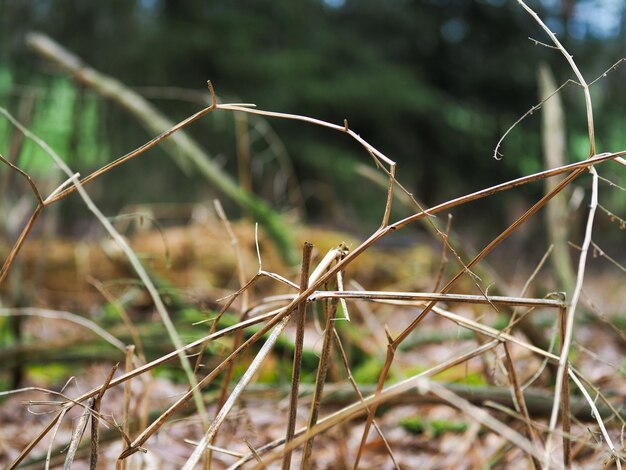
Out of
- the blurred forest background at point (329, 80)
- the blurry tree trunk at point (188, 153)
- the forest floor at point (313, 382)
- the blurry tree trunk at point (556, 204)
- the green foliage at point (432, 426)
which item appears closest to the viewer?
the forest floor at point (313, 382)

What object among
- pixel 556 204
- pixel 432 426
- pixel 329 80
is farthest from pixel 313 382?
pixel 329 80

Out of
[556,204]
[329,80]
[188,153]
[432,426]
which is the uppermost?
[329,80]

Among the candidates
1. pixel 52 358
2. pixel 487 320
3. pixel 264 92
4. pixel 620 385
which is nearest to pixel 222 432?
pixel 52 358

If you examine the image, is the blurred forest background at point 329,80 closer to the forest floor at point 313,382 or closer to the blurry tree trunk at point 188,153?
the forest floor at point 313,382

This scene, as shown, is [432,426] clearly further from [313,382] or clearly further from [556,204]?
[556,204]

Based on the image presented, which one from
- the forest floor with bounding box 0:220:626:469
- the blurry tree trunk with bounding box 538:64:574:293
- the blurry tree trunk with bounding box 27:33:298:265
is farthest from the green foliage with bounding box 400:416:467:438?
the blurry tree trunk with bounding box 27:33:298:265

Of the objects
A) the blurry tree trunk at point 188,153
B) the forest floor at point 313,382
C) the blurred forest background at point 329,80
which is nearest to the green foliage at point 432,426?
the forest floor at point 313,382

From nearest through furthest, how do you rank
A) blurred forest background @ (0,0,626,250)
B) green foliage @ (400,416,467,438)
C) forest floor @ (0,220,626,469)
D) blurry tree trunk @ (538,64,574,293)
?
forest floor @ (0,220,626,469) < green foliage @ (400,416,467,438) < blurry tree trunk @ (538,64,574,293) < blurred forest background @ (0,0,626,250)

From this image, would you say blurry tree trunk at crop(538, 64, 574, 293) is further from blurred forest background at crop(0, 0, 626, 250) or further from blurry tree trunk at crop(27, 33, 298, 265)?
blurred forest background at crop(0, 0, 626, 250)
